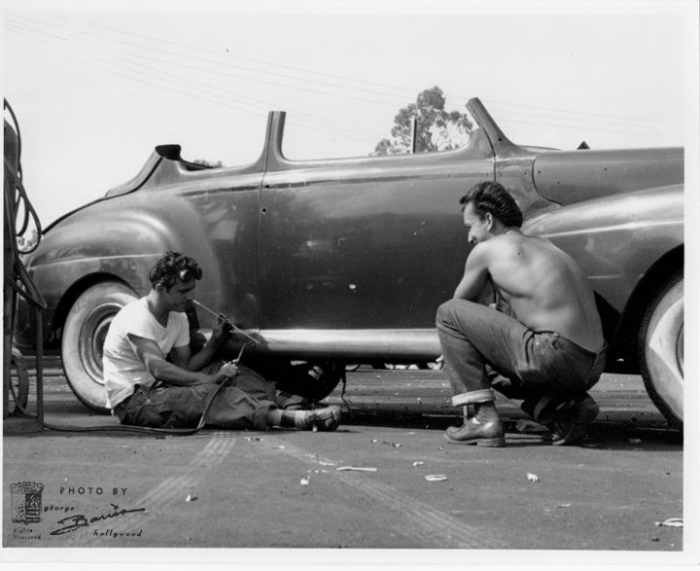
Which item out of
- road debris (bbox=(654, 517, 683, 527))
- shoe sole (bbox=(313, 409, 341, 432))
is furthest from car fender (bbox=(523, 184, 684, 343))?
road debris (bbox=(654, 517, 683, 527))

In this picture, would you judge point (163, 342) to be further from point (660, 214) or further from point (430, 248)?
point (660, 214)

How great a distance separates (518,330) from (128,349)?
2.28 meters

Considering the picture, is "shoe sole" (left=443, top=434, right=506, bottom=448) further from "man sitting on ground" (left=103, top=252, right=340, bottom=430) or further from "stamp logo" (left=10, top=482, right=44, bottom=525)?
"stamp logo" (left=10, top=482, right=44, bottom=525)

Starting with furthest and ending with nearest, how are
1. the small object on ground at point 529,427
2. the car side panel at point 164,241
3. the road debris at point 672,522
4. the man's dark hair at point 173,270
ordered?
Result: 1. the car side panel at point 164,241
2. the man's dark hair at point 173,270
3. the small object on ground at point 529,427
4. the road debris at point 672,522

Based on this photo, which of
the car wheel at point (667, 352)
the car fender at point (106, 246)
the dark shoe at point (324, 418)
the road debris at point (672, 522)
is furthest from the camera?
the car fender at point (106, 246)

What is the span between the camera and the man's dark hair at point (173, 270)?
6.20 m

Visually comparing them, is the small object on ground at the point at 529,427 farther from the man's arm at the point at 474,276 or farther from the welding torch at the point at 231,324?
the welding torch at the point at 231,324

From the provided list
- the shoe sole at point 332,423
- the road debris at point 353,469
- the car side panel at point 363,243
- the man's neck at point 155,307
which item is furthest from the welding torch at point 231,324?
the road debris at point 353,469

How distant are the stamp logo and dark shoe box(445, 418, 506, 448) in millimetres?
2098

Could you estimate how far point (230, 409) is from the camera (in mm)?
5965

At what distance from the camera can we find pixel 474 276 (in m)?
5.45

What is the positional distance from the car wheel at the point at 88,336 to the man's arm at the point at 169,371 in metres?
0.91

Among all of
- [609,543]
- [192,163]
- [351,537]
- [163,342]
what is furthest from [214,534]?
[192,163]
